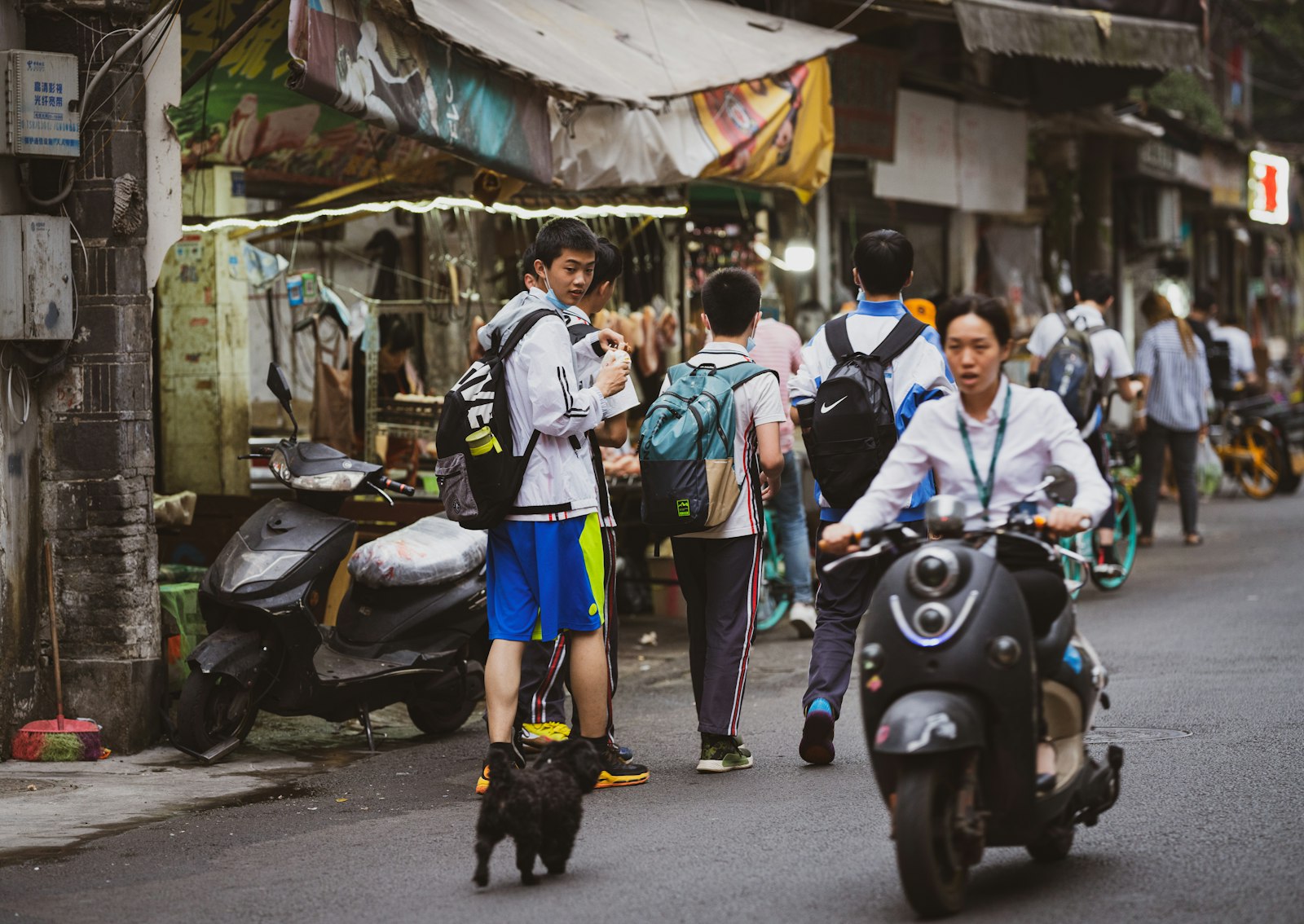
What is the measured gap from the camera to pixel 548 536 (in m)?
6.26

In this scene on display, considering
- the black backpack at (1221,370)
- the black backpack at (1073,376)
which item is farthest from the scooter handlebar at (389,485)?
the black backpack at (1221,370)

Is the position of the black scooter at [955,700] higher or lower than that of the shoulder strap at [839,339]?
lower

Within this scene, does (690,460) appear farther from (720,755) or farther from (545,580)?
(720,755)

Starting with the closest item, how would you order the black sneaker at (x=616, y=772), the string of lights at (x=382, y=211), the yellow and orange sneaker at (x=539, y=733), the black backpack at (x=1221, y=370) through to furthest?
the black sneaker at (x=616, y=772)
the yellow and orange sneaker at (x=539, y=733)
the string of lights at (x=382, y=211)
the black backpack at (x=1221, y=370)

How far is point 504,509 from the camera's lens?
6.25m

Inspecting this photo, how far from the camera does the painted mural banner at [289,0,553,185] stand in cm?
715

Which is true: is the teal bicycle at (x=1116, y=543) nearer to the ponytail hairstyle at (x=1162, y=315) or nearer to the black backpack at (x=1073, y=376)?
the black backpack at (x=1073, y=376)

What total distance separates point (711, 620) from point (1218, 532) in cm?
1051

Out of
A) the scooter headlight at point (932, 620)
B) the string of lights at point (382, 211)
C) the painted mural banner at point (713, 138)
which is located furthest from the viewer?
the string of lights at point (382, 211)

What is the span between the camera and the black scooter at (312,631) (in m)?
6.95

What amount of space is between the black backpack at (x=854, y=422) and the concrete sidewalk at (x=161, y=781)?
2380 mm

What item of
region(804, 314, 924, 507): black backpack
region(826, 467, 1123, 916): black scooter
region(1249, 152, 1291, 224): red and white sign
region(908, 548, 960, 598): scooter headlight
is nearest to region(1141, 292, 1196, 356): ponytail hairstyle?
region(804, 314, 924, 507): black backpack

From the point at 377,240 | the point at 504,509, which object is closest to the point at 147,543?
the point at 504,509

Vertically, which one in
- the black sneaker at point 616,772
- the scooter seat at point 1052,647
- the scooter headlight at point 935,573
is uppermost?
the scooter headlight at point 935,573
